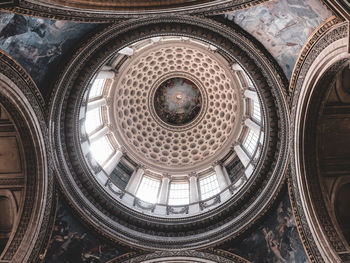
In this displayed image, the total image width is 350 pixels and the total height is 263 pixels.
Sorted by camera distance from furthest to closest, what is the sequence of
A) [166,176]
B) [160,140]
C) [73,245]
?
[160,140]
[166,176]
[73,245]

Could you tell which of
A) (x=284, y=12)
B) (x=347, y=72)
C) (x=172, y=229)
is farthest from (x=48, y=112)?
(x=347, y=72)

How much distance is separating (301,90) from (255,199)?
6353 millimetres

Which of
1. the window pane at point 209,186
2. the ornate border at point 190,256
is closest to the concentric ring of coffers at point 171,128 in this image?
the window pane at point 209,186

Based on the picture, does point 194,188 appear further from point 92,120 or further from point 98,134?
point 92,120

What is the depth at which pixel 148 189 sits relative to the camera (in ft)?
71.7

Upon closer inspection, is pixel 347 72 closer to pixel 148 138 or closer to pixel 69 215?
pixel 69 215

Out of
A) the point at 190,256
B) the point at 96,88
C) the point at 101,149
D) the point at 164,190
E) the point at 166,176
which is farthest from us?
the point at 166,176

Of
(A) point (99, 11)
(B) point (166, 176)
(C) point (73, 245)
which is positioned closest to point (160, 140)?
(B) point (166, 176)

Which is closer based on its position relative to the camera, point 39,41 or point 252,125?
point 39,41

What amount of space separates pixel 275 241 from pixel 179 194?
918 centimetres

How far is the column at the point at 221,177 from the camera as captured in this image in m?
20.0

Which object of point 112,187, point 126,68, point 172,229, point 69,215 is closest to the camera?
point 69,215

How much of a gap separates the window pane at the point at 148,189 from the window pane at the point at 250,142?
7.41 m

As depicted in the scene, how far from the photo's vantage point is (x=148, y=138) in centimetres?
2702
